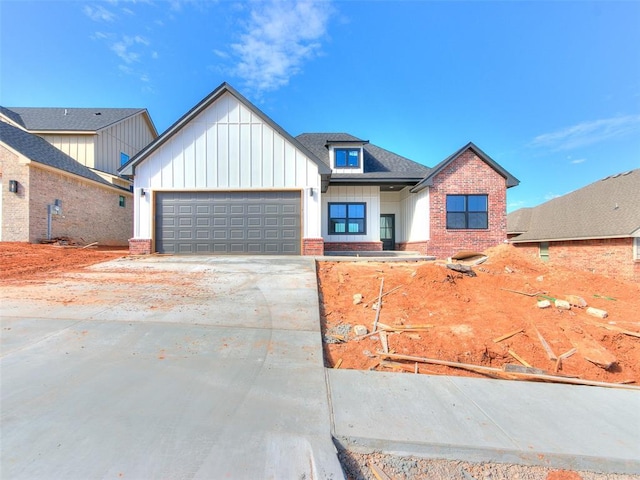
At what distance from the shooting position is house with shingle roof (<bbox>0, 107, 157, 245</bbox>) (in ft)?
40.3

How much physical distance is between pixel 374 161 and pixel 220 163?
8.87 m

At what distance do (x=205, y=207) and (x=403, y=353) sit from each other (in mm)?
9832

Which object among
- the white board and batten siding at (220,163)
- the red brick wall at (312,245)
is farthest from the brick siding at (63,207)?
the red brick wall at (312,245)

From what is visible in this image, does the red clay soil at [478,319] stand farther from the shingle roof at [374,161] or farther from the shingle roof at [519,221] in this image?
the shingle roof at [519,221]

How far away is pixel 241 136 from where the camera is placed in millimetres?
11500

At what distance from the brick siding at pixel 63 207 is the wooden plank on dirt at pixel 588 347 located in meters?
18.5

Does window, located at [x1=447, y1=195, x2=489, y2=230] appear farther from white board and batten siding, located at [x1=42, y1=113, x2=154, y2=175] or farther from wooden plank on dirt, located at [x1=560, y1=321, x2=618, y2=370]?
white board and batten siding, located at [x1=42, y1=113, x2=154, y2=175]

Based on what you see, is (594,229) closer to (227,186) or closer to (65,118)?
(227,186)

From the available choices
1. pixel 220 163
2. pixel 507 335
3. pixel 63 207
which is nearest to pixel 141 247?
pixel 220 163

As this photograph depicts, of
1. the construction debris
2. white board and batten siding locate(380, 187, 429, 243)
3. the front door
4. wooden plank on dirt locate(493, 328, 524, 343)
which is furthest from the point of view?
the front door

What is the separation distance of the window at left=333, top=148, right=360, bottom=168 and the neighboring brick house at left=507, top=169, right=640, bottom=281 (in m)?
14.4

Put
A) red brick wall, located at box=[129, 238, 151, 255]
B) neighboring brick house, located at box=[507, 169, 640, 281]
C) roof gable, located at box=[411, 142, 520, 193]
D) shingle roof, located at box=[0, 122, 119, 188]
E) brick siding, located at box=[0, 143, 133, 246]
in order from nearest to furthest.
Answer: red brick wall, located at box=[129, 238, 151, 255]
brick siding, located at box=[0, 143, 133, 246]
shingle roof, located at box=[0, 122, 119, 188]
roof gable, located at box=[411, 142, 520, 193]
neighboring brick house, located at box=[507, 169, 640, 281]

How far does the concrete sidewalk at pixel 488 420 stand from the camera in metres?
2.37

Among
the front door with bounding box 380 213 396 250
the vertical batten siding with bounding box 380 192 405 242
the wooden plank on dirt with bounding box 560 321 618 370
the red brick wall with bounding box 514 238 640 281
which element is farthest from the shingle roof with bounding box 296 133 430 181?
the wooden plank on dirt with bounding box 560 321 618 370
